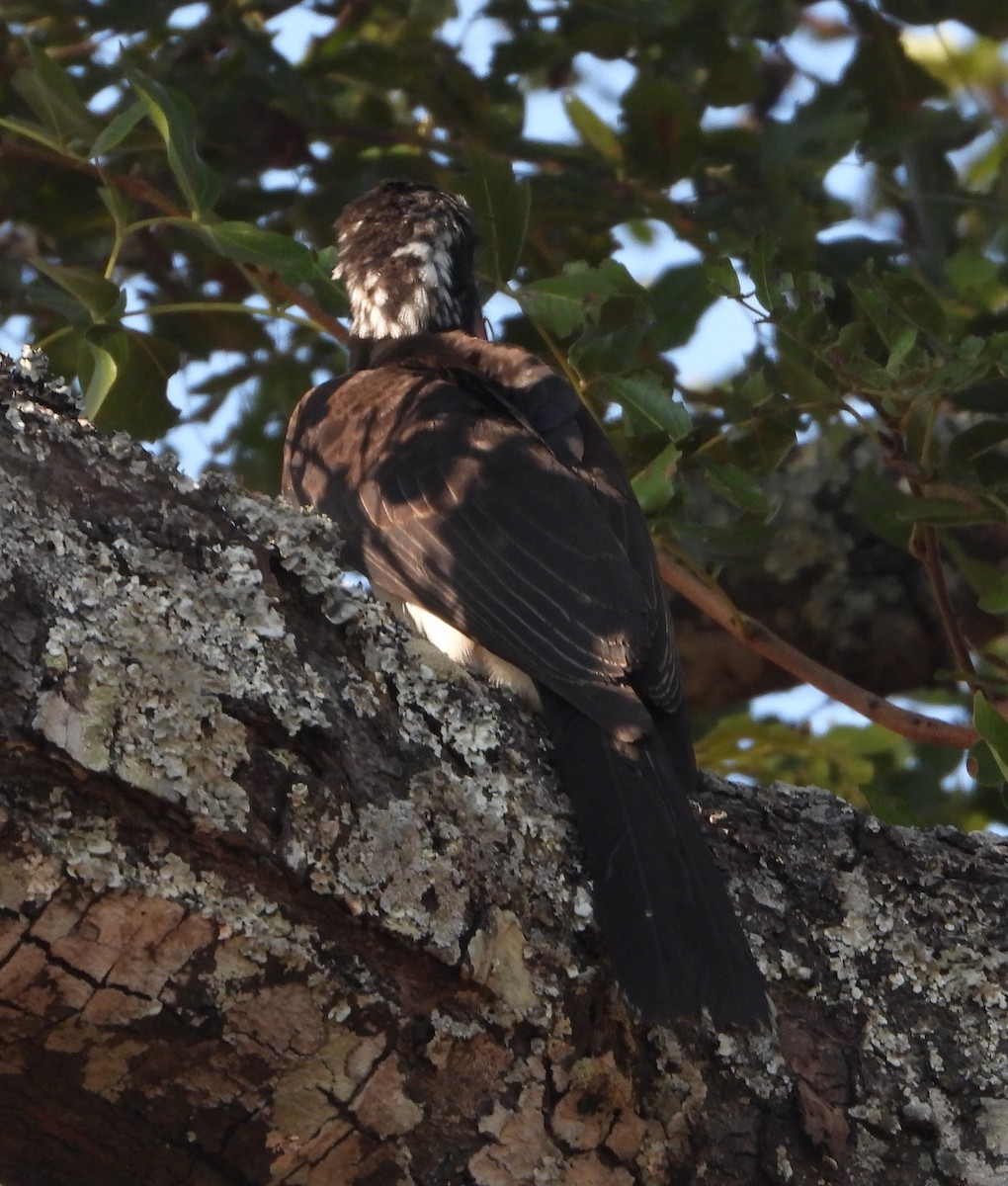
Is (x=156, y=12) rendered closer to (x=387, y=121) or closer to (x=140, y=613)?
(x=387, y=121)

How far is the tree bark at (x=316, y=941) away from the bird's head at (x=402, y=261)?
2.02 m

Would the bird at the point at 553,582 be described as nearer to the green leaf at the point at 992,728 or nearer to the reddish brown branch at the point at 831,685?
the reddish brown branch at the point at 831,685

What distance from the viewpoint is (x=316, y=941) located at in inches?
63.2

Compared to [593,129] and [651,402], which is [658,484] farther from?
[593,129]

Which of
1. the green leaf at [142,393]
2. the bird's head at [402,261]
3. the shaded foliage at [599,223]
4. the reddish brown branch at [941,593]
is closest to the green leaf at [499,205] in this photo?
the shaded foliage at [599,223]

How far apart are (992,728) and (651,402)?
30.2 inches

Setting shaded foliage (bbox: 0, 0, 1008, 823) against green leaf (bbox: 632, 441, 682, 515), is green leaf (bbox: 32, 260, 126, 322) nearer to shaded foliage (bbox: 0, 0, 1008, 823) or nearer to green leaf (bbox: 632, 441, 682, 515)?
shaded foliage (bbox: 0, 0, 1008, 823)

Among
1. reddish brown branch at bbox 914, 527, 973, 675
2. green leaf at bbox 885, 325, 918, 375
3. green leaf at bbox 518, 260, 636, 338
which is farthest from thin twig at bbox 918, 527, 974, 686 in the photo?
green leaf at bbox 518, 260, 636, 338

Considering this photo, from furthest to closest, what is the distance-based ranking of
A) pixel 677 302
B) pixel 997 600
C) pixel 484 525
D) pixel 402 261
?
pixel 402 261
pixel 677 302
pixel 484 525
pixel 997 600

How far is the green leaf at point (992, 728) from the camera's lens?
209cm

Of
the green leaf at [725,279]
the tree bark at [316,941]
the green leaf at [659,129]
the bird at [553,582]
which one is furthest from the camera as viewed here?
the green leaf at [659,129]

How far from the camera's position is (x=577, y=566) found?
262 centimetres

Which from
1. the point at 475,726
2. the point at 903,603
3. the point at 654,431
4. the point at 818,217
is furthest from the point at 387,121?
the point at 475,726

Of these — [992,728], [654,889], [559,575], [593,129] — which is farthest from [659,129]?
[654,889]
